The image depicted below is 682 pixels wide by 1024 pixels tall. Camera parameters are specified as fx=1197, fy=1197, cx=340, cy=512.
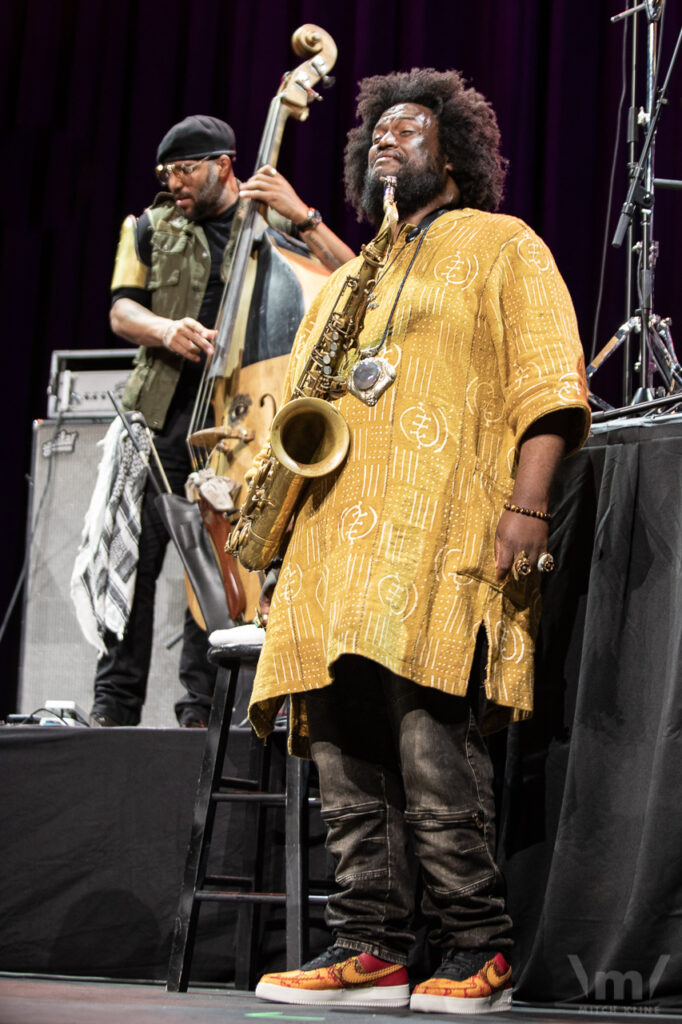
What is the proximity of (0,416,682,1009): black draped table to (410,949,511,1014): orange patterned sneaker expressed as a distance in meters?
0.22

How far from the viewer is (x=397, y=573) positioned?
182cm

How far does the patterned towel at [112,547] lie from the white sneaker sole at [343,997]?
1.49 meters

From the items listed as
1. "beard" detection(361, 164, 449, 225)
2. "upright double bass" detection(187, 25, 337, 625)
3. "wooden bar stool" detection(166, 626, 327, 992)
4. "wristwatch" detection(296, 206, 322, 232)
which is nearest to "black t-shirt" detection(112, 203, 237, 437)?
"upright double bass" detection(187, 25, 337, 625)

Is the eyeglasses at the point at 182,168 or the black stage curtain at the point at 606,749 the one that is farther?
the eyeglasses at the point at 182,168

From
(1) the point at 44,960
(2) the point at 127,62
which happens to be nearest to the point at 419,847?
(1) the point at 44,960

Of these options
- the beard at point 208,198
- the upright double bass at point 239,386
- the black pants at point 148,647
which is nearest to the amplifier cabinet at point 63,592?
the black pants at point 148,647

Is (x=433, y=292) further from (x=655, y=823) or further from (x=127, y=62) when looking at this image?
(x=127, y=62)

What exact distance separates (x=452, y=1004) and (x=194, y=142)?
8.27 feet

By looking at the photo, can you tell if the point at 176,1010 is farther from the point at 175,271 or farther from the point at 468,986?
the point at 175,271

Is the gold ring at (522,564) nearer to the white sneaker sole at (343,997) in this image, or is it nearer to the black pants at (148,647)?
the white sneaker sole at (343,997)

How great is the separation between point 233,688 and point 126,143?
11.1ft

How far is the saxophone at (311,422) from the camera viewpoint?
6.47 ft

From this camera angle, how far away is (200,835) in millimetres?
2334

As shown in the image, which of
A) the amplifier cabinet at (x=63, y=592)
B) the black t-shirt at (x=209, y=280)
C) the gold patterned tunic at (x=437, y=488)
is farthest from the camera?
the amplifier cabinet at (x=63, y=592)
